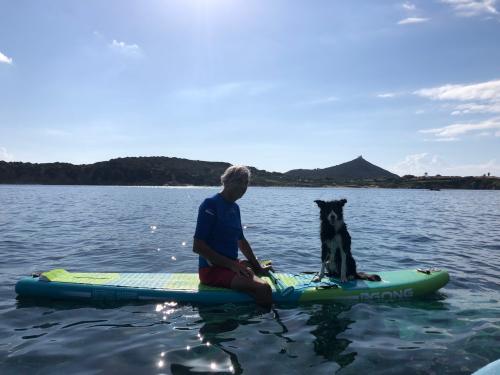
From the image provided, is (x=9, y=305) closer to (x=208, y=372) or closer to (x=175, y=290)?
(x=175, y=290)

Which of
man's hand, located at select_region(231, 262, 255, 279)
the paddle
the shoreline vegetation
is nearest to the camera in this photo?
man's hand, located at select_region(231, 262, 255, 279)

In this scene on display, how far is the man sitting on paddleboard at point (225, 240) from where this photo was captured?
6.94 metres

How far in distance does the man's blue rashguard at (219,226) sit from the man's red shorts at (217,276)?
141mm

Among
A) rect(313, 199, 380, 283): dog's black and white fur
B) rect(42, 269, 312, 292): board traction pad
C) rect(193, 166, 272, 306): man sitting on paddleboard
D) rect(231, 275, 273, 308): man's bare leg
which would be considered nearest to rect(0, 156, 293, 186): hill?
rect(42, 269, 312, 292): board traction pad

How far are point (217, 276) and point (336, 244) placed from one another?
248 cm

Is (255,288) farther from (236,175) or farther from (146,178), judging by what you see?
(146,178)

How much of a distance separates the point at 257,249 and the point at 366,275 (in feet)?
23.3

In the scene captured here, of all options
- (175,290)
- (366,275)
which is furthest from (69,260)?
(366,275)

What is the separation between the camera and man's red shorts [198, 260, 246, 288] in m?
7.39

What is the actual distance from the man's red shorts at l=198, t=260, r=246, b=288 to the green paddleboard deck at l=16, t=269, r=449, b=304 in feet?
0.34

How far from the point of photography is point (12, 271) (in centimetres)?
1055

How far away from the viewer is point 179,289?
7.65 meters

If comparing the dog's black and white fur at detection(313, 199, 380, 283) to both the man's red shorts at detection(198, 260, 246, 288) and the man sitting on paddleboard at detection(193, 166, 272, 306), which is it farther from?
the man's red shorts at detection(198, 260, 246, 288)

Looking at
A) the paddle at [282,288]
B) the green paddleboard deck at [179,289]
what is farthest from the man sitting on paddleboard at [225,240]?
the paddle at [282,288]
